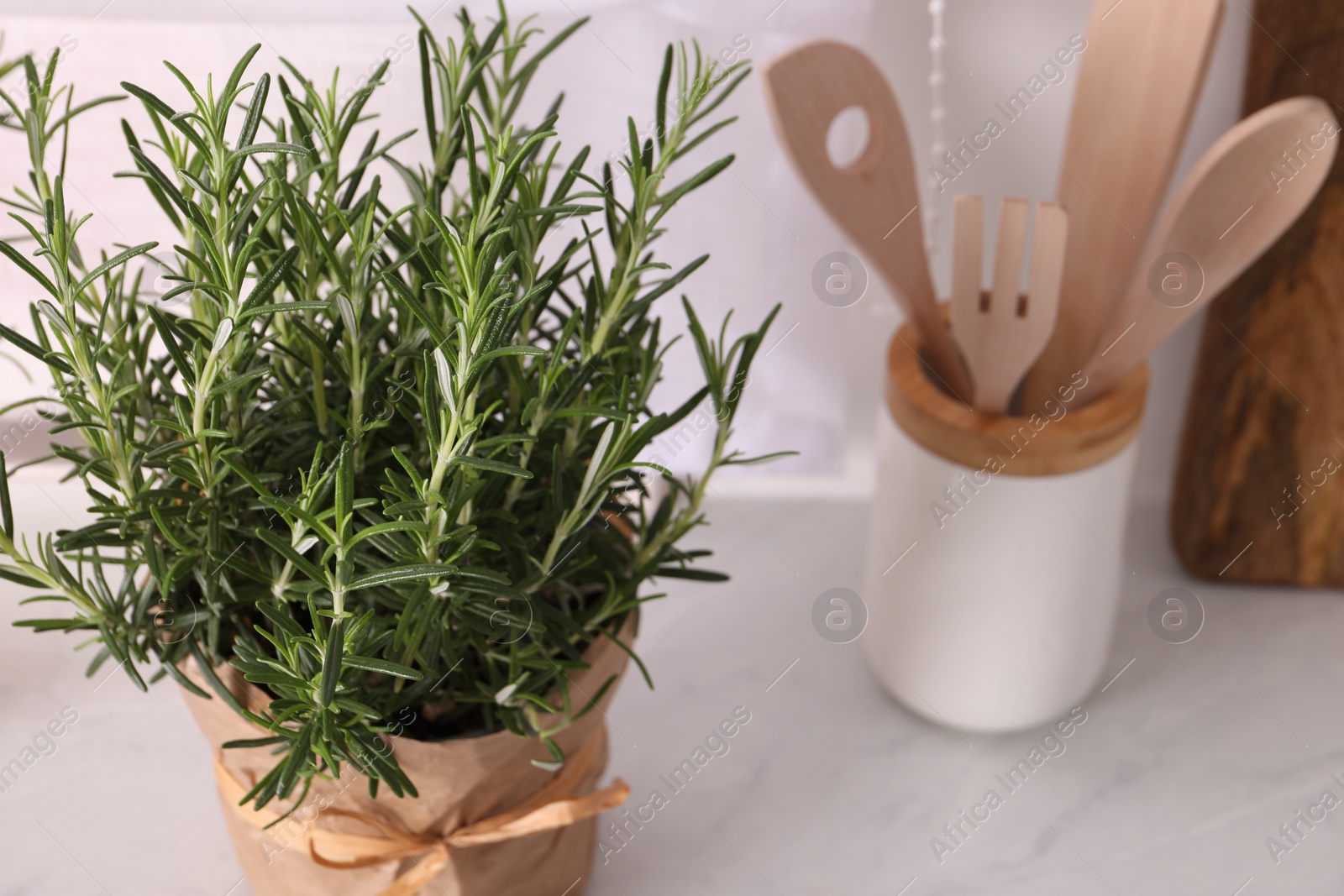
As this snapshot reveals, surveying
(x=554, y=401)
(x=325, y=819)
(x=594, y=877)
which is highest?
(x=554, y=401)

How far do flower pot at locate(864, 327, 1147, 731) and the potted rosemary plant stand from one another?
151 millimetres

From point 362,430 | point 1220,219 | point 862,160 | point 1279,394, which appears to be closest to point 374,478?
point 362,430

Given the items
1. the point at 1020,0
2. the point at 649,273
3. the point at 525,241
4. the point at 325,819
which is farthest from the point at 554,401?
the point at 1020,0

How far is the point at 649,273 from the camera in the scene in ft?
2.26

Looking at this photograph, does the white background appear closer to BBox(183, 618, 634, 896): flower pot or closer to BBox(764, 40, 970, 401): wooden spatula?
BBox(764, 40, 970, 401): wooden spatula

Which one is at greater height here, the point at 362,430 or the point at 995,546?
the point at 362,430

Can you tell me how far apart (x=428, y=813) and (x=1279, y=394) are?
552 mm

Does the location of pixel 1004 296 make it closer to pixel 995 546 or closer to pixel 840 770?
pixel 995 546

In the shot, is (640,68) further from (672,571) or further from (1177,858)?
(1177,858)

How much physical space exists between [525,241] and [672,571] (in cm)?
15

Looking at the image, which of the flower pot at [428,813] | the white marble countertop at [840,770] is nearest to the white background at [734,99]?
the white marble countertop at [840,770]

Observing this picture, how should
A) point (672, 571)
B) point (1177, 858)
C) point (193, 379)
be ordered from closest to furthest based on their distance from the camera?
1. point (193, 379)
2. point (672, 571)
3. point (1177, 858)

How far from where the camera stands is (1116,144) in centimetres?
58

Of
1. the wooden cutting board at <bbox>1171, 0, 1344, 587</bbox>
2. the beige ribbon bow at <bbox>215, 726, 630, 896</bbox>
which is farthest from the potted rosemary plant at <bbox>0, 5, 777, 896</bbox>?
the wooden cutting board at <bbox>1171, 0, 1344, 587</bbox>
